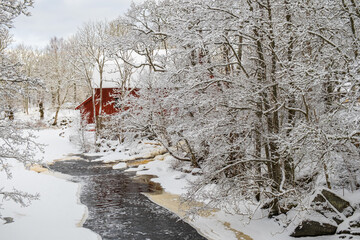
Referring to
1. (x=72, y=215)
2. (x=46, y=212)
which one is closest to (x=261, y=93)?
(x=72, y=215)

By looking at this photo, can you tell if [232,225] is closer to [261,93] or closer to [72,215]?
[261,93]

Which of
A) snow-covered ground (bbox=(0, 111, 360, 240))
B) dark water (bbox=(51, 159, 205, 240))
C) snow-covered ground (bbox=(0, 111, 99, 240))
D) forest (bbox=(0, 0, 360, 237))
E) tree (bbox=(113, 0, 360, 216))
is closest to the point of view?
forest (bbox=(0, 0, 360, 237))

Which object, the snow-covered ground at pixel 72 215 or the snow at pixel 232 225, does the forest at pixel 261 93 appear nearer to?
the snow at pixel 232 225

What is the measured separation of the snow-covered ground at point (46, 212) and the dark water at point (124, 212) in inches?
18.9

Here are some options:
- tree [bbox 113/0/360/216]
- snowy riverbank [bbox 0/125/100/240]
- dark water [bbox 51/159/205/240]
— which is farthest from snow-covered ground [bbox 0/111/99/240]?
tree [bbox 113/0/360/216]

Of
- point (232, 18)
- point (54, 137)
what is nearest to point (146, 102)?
point (232, 18)

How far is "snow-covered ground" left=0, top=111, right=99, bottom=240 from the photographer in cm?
916

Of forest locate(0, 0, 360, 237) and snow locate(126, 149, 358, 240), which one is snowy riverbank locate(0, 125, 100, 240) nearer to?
forest locate(0, 0, 360, 237)

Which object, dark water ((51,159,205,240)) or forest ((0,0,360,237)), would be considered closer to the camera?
forest ((0,0,360,237))

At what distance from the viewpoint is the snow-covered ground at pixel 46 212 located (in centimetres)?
916

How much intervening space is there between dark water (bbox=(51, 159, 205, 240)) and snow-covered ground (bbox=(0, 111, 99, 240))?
0.48 meters

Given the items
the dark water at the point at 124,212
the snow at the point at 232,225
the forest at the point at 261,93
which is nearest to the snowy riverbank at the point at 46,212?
the dark water at the point at 124,212

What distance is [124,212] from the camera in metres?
12.0

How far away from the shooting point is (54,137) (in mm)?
31812
